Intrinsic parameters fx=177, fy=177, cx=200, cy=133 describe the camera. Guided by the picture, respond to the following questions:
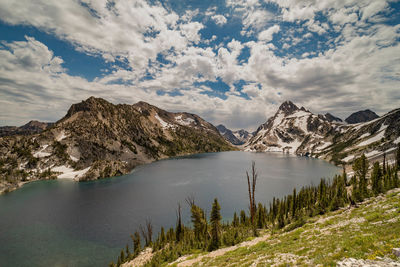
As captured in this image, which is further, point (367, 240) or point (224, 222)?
point (224, 222)

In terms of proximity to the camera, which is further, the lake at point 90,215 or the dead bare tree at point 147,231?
the dead bare tree at point 147,231

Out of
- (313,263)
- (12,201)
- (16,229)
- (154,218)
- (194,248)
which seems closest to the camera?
(313,263)

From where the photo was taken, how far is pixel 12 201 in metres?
88.9

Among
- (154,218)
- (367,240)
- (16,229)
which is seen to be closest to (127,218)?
(154,218)

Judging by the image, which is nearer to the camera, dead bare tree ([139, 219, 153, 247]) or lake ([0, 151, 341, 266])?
lake ([0, 151, 341, 266])

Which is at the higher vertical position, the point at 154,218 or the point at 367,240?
the point at 367,240

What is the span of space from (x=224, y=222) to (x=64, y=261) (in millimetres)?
42368

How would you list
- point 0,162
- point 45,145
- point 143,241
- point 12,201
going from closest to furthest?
point 143,241
point 12,201
point 0,162
point 45,145

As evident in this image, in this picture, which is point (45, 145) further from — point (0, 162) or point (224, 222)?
point (224, 222)

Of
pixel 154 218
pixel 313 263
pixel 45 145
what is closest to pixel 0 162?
pixel 45 145

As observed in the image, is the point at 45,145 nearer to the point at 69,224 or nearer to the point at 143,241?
the point at 69,224

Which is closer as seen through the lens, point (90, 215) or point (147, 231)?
point (147, 231)

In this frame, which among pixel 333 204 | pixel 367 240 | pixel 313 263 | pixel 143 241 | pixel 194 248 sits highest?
pixel 367 240

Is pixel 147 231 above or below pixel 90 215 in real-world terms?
below
